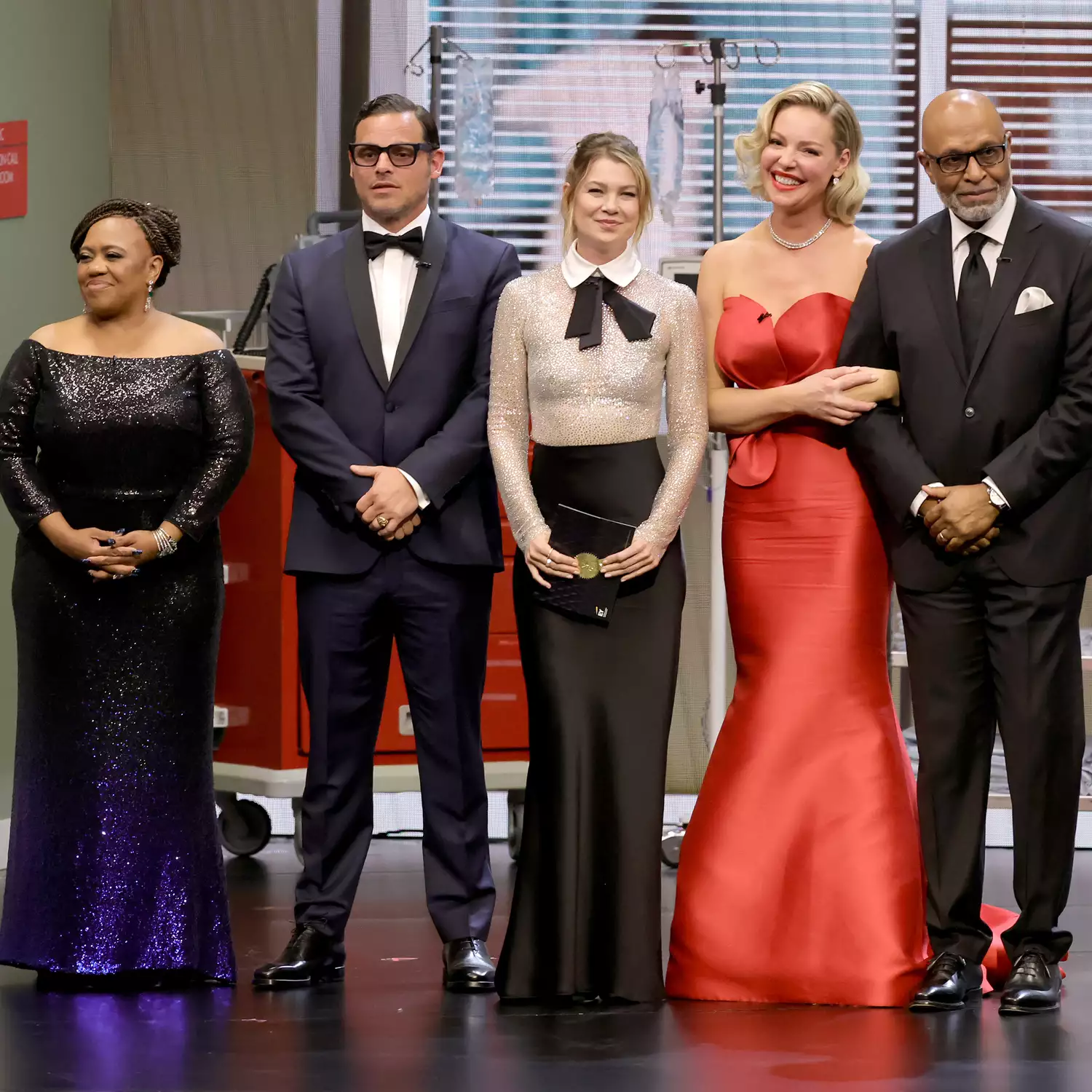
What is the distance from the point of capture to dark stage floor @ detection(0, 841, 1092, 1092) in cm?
294

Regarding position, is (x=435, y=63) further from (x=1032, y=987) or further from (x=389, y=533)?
(x=1032, y=987)

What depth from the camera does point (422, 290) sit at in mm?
3652

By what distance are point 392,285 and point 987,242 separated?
1197 mm

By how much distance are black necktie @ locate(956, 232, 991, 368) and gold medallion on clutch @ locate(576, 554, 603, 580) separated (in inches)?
31.5

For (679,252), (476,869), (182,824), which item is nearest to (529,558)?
(476,869)

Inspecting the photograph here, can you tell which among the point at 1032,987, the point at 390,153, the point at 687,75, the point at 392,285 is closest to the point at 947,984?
the point at 1032,987

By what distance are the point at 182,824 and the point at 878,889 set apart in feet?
4.67

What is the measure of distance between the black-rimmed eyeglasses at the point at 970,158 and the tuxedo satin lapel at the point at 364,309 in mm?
1155

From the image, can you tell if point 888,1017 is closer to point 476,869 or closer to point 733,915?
point 733,915

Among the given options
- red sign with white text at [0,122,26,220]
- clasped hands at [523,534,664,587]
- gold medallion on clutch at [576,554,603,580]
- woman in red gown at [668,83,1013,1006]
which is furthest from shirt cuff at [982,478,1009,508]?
red sign with white text at [0,122,26,220]

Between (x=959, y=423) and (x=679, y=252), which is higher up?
(x=679, y=252)

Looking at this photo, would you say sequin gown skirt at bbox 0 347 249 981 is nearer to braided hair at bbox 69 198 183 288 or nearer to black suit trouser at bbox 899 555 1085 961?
braided hair at bbox 69 198 183 288

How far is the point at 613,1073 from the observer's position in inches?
117

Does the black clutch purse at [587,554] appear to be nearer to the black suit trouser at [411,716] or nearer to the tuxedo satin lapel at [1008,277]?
the black suit trouser at [411,716]
